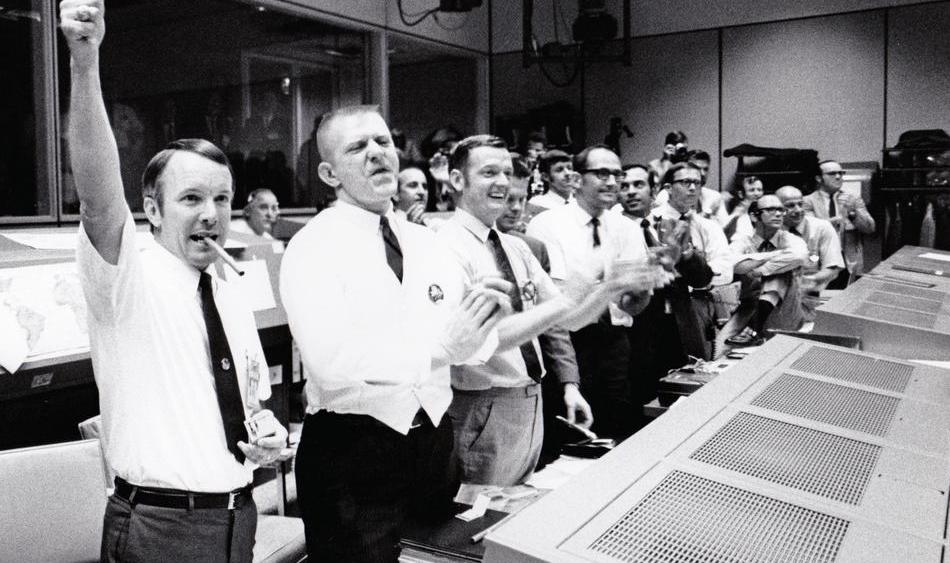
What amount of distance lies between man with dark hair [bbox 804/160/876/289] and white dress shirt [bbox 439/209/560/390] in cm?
467

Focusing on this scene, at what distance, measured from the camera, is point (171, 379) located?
1424mm

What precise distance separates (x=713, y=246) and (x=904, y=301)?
1.90m

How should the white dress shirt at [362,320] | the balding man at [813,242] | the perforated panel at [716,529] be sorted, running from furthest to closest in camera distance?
the balding man at [813,242]
the white dress shirt at [362,320]
the perforated panel at [716,529]

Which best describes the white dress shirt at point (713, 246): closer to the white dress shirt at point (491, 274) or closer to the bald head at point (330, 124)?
the white dress shirt at point (491, 274)

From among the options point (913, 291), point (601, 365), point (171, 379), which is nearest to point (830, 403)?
point (171, 379)

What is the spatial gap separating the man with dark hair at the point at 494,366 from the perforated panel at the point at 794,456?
34.0 inches

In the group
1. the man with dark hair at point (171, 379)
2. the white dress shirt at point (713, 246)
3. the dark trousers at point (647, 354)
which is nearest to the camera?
the man with dark hair at point (171, 379)

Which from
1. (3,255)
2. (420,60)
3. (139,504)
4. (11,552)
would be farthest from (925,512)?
(420,60)

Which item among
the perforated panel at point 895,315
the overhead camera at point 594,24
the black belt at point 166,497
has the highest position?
the overhead camera at point 594,24

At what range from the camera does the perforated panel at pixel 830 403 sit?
55.1 inches

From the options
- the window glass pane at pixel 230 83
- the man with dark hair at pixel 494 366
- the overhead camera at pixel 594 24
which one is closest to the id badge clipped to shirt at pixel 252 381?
the man with dark hair at pixel 494 366

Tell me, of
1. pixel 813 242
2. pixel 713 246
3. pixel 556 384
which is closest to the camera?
pixel 556 384

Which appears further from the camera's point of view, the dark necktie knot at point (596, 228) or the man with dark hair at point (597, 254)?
the dark necktie knot at point (596, 228)

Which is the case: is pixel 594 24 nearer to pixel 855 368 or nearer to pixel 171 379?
pixel 855 368
